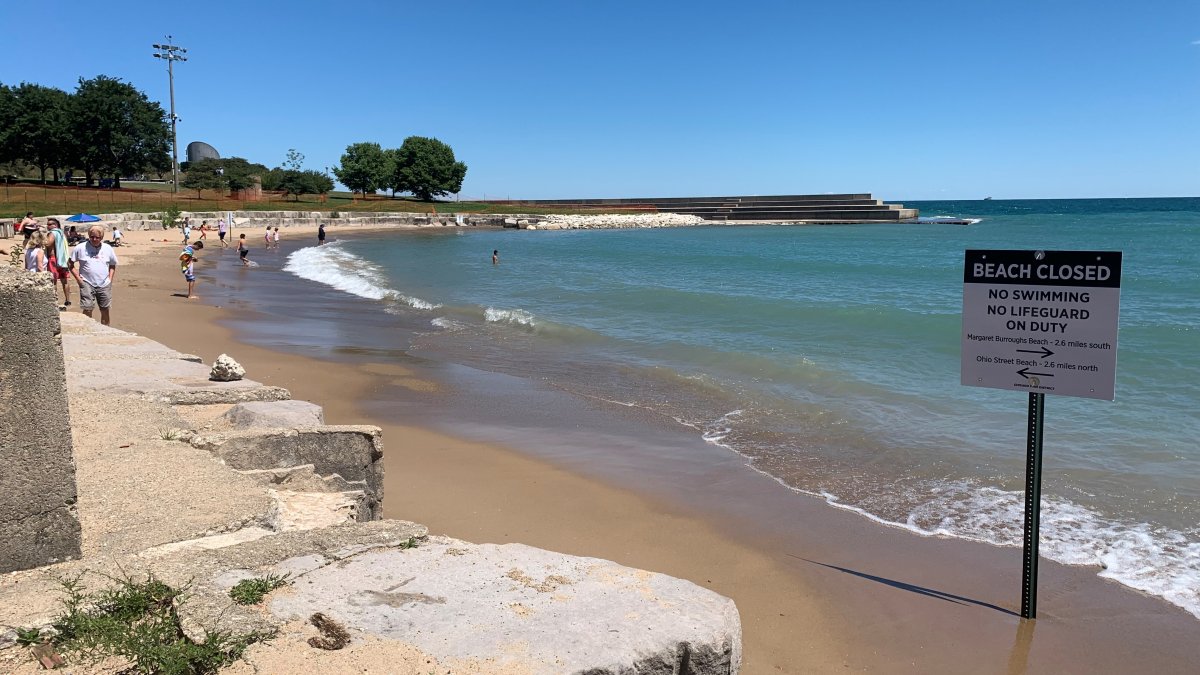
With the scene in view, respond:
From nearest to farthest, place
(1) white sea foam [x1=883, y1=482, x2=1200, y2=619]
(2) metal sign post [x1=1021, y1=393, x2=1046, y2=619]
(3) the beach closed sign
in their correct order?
(3) the beach closed sign → (2) metal sign post [x1=1021, y1=393, x2=1046, y2=619] → (1) white sea foam [x1=883, y1=482, x2=1200, y2=619]

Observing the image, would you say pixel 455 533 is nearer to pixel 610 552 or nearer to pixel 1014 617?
pixel 610 552

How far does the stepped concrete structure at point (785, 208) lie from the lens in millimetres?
102375

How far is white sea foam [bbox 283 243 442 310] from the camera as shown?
82.2 ft

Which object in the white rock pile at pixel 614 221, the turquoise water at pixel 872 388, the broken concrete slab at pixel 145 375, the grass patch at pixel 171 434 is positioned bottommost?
the turquoise water at pixel 872 388

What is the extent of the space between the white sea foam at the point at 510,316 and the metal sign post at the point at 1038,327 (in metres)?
14.7

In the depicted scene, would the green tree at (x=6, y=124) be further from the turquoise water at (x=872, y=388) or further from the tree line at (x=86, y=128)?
the turquoise water at (x=872, y=388)

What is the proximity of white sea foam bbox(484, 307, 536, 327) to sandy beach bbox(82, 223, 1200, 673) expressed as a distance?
33.2 feet

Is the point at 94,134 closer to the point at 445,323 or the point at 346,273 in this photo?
the point at 346,273

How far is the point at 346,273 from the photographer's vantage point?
3219 centimetres

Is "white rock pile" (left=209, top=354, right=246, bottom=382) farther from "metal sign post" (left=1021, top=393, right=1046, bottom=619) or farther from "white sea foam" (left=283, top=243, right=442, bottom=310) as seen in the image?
"white sea foam" (left=283, top=243, right=442, bottom=310)

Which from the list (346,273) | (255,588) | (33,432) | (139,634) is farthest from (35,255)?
(346,273)

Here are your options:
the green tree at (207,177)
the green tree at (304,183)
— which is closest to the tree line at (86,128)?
the green tree at (207,177)

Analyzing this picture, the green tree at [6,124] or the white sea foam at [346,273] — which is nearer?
the white sea foam at [346,273]

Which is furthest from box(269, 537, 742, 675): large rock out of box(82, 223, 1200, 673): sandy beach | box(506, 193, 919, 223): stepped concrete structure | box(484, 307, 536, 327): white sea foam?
box(506, 193, 919, 223): stepped concrete structure
